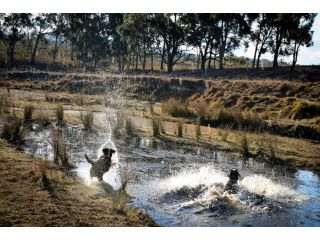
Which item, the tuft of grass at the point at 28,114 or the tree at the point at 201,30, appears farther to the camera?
the tree at the point at 201,30

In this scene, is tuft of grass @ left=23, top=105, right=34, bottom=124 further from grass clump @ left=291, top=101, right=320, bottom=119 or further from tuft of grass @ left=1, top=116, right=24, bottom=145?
grass clump @ left=291, top=101, right=320, bottom=119

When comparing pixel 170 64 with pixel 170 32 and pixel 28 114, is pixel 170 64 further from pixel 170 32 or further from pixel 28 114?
pixel 28 114

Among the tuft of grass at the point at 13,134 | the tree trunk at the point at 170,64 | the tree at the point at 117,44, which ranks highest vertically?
the tree at the point at 117,44

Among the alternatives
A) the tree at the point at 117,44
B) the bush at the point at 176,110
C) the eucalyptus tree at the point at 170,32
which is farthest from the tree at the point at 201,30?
the bush at the point at 176,110

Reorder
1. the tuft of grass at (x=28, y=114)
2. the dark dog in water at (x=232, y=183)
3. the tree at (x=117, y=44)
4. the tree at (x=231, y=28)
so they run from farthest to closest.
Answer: the tree at (x=117, y=44)
the tree at (x=231, y=28)
the tuft of grass at (x=28, y=114)
the dark dog in water at (x=232, y=183)

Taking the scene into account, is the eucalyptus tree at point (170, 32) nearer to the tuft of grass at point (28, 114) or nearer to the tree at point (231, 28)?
the tree at point (231, 28)

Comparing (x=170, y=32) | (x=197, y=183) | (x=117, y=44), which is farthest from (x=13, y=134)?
(x=117, y=44)

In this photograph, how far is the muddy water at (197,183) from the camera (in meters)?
5.88

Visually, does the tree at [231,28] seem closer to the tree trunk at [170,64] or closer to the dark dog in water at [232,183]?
the tree trunk at [170,64]

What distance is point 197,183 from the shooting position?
7.18 m

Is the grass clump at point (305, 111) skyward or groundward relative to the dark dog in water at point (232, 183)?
skyward

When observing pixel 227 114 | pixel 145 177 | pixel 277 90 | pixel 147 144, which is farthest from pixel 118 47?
pixel 145 177

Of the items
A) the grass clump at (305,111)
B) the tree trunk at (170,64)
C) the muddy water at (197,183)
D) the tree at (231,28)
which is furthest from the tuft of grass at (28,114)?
the tree trunk at (170,64)

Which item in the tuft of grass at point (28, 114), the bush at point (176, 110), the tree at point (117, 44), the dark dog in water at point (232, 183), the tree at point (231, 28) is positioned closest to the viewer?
the dark dog in water at point (232, 183)
